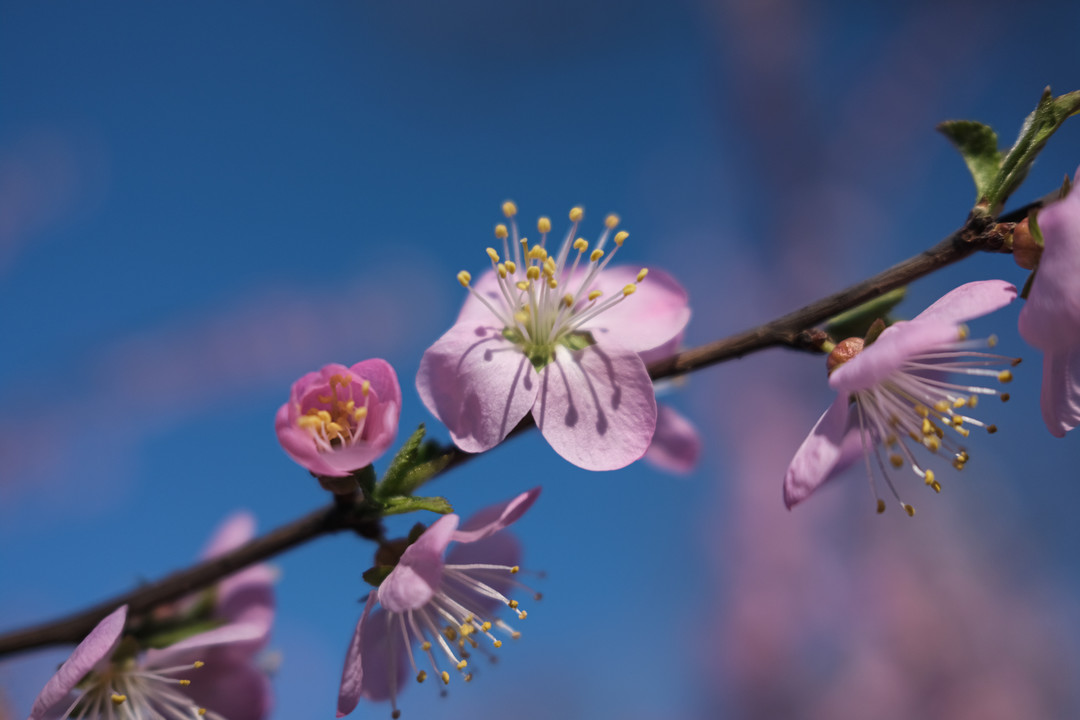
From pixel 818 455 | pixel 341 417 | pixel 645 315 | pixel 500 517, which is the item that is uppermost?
pixel 341 417

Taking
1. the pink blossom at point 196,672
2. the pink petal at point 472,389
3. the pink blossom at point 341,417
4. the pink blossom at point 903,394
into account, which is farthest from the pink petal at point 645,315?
the pink blossom at point 196,672

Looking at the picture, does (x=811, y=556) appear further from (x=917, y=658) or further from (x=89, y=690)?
(x=89, y=690)

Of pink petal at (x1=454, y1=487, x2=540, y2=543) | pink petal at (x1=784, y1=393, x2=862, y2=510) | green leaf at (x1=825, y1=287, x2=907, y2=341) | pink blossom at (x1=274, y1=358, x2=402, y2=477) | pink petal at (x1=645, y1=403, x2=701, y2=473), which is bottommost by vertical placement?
pink petal at (x1=645, y1=403, x2=701, y2=473)

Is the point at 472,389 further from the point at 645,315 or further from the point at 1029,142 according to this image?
the point at 1029,142

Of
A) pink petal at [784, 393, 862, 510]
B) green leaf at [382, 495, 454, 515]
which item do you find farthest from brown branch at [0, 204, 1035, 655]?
pink petal at [784, 393, 862, 510]

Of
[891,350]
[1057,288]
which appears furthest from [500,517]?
[1057,288]

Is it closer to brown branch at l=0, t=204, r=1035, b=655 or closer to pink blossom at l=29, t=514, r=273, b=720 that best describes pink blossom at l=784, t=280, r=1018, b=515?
brown branch at l=0, t=204, r=1035, b=655
